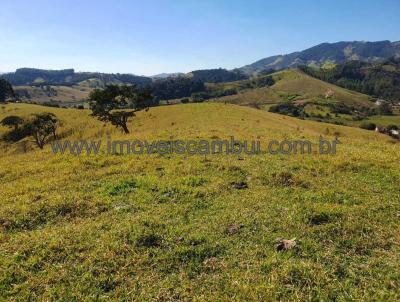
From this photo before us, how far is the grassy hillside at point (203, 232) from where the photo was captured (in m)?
8.23

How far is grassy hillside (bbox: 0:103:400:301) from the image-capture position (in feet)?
27.0

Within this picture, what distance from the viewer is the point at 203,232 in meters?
10.9

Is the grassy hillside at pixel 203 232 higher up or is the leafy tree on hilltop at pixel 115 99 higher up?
the leafy tree on hilltop at pixel 115 99

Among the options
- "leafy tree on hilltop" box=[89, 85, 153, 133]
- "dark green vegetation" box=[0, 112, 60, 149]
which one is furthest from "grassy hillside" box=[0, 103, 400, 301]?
"dark green vegetation" box=[0, 112, 60, 149]

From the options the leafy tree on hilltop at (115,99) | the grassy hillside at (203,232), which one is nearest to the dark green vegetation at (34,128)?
the leafy tree on hilltop at (115,99)

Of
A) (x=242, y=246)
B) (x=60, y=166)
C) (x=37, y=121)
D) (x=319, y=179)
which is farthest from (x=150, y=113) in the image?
(x=242, y=246)

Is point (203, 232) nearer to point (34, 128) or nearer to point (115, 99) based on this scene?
point (115, 99)

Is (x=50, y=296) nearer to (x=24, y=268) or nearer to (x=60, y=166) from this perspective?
(x=24, y=268)

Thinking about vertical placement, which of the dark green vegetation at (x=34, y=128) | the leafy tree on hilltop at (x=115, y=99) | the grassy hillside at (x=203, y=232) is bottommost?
the dark green vegetation at (x=34, y=128)

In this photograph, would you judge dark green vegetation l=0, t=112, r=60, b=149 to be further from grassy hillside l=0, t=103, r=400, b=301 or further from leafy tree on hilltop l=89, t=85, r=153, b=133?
grassy hillside l=0, t=103, r=400, b=301

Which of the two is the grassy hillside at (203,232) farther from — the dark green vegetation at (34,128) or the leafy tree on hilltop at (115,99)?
the dark green vegetation at (34,128)

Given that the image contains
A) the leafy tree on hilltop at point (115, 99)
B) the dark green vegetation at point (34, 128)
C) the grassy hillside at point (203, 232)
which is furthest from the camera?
the dark green vegetation at point (34, 128)

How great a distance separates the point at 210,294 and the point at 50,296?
11.5 ft

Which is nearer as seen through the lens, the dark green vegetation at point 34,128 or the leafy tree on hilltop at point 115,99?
the leafy tree on hilltop at point 115,99
